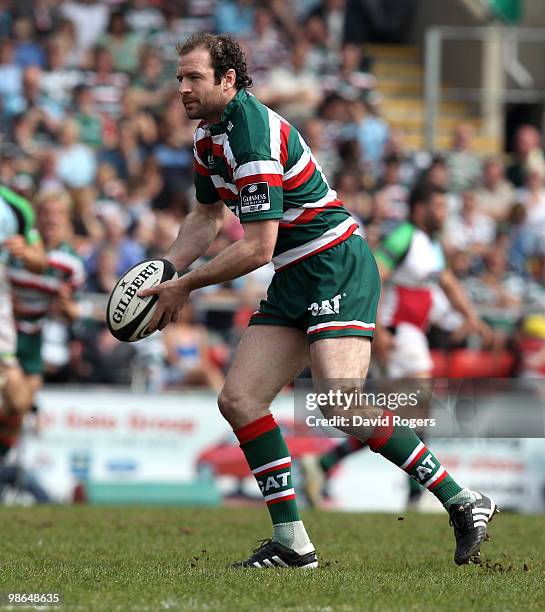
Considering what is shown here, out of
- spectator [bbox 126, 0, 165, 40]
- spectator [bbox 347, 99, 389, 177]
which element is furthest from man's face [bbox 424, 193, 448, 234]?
spectator [bbox 126, 0, 165, 40]

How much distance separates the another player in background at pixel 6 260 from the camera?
1073 cm

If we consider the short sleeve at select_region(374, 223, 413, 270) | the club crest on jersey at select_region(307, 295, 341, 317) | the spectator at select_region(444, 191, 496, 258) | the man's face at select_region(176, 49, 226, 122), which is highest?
the man's face at select_region(176, 49, 226, 122)

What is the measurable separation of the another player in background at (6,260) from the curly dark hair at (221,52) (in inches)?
167

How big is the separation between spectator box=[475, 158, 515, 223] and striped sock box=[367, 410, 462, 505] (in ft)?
36.9

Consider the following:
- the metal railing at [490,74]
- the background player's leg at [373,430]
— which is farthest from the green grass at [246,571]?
the metal railing at [490,74]

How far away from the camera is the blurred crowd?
13.8 meters

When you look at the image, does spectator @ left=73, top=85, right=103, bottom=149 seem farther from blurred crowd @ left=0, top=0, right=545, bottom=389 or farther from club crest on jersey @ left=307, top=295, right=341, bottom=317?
club crest on jersey @ left=307, top=295, right=341, bottom=317

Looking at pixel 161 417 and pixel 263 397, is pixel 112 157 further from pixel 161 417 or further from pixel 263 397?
pixel 263 397

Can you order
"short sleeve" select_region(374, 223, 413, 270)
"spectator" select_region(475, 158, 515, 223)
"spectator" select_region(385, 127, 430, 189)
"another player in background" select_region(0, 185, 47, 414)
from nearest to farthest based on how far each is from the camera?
"another player in background" select_region(0, 185, 47, 414) → "short sleeve" select_region(374, 223, 413, 270) → "spectator" select_region(385, 127, 430, 189) → "spectator" select_region(475, 158, 515, 223)

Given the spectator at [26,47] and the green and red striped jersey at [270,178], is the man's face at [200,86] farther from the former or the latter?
the spectator at [26,47]

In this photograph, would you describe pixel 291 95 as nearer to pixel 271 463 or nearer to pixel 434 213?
pixel 434 213

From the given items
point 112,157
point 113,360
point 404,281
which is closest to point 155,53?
point 112,157

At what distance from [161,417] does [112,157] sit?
4.81 meters

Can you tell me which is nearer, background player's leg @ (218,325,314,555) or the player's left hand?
the player's left hand
